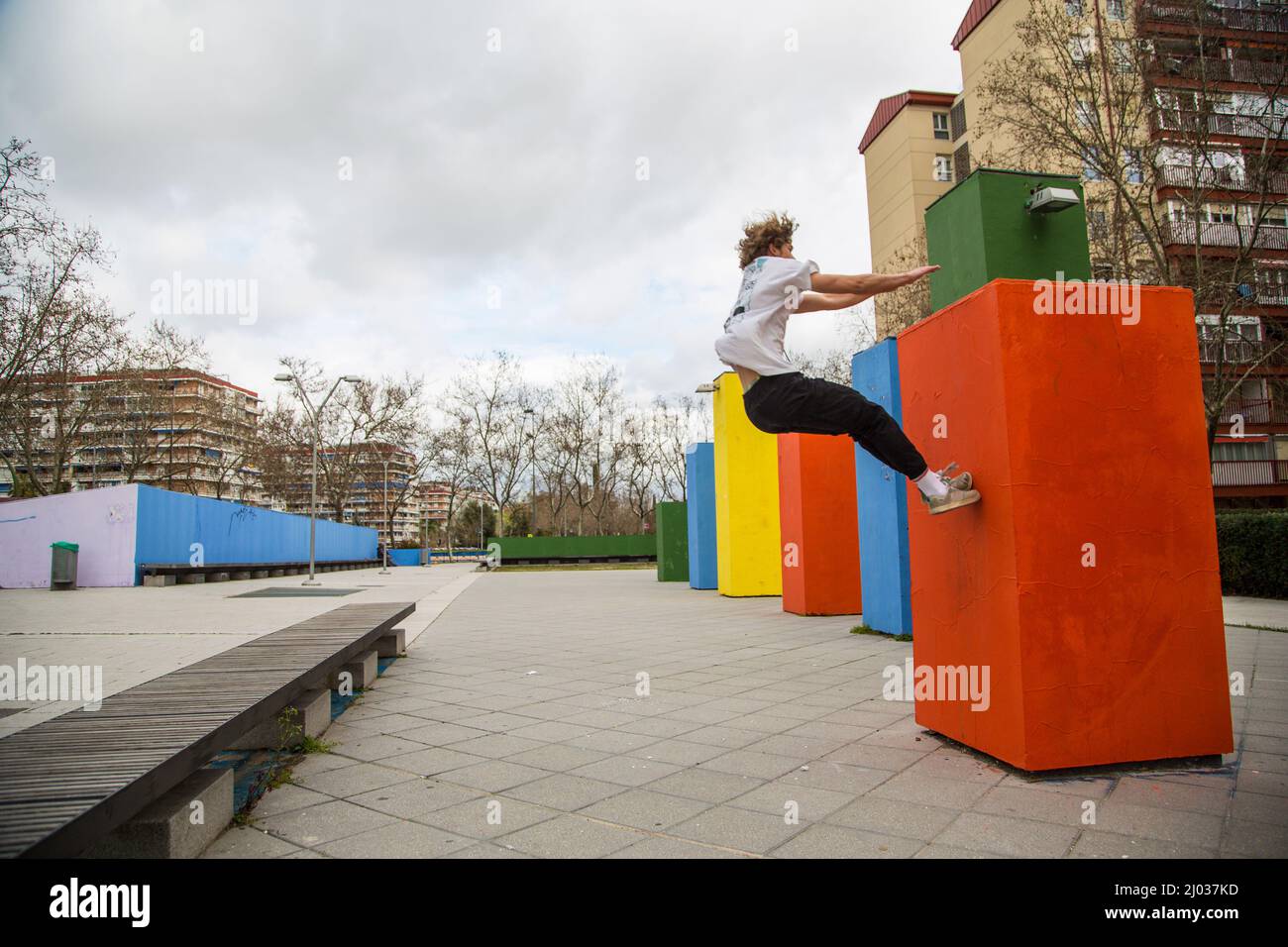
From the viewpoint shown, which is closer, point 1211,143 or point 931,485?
point 931,485

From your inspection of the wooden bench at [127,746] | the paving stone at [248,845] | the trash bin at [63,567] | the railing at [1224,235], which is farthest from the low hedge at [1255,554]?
the trash bin at [63,567]

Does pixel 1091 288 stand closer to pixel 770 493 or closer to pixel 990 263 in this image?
pixel 990 263

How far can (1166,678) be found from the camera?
3.39 m

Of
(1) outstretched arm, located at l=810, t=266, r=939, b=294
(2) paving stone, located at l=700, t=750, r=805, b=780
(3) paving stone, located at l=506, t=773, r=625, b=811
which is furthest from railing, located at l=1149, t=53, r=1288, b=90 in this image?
(3) paving stone, located at l=506, t=773, r=625, b=811

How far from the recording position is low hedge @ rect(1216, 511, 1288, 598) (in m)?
12.9

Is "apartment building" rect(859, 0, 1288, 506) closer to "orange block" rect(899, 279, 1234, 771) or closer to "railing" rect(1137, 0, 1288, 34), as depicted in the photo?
"railing" rect(1137, 0, 1288, 34)

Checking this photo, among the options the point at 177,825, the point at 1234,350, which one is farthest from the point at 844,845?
the point at 1234,350

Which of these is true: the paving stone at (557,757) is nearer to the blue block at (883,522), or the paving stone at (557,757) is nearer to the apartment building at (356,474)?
the blue block at (883,522)

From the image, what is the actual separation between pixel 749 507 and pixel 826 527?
12.8ft

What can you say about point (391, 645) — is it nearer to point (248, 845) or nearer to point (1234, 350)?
point (248, 845)

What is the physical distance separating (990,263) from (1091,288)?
1.55 feet

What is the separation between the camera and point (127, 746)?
2.49m

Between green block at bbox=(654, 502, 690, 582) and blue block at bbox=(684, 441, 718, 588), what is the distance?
4064 mm

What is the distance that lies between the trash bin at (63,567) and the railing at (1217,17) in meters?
27.8
